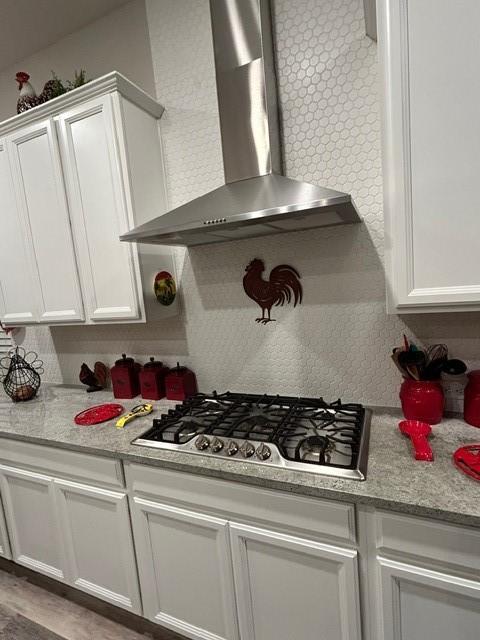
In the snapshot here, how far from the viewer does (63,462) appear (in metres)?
1.55

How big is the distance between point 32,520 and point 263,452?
4.51 ft

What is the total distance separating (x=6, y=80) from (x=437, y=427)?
3.16 meters

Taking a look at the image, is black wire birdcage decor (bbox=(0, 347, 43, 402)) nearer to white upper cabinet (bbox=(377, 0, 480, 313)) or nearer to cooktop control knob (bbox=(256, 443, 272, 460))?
cooktop control knob (bbox=(256, 443, 272, 460))

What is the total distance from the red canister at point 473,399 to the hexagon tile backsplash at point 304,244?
120 mm

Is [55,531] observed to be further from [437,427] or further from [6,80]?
[6,80]

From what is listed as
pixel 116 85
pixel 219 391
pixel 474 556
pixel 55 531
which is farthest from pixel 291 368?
pixel 116 85

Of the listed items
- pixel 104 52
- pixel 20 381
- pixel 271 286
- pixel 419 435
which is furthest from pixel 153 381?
pixel 104 52

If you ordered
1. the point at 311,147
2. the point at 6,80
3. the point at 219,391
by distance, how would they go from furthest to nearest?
the point at 6,80 < the point at 219,391 < the point at 311,147

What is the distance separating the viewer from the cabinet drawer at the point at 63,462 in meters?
1.43

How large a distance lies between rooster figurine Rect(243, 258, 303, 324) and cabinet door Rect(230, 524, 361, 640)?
0.94 m

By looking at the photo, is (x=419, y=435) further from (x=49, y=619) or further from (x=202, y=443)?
(x=49, y=619)

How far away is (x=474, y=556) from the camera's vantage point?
0.90 meters

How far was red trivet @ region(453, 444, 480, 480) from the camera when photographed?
1.02 m

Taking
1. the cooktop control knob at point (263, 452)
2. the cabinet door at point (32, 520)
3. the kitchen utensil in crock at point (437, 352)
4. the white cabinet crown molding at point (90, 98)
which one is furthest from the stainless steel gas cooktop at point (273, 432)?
the white cabinet crown molding at point (90, 98)
